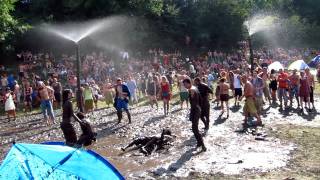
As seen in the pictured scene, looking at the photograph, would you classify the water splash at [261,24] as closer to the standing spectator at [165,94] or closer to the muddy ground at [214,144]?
the standing spectator at [165,94]

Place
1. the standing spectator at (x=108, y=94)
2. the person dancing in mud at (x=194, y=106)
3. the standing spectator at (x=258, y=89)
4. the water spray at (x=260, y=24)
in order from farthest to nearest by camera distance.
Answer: the water spray at (x=260, y=24), the standing spectator at (x=108, y=94), the standing spectator at (x=258, y=89), the person dancing in mud at (x=194, y=106)

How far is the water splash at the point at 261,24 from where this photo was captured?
5259 centimetres

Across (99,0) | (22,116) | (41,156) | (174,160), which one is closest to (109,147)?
(174,160)

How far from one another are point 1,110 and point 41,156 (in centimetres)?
1948

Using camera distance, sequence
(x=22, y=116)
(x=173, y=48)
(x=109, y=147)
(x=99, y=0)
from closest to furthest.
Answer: (x=109, y=147), (x=22, y=116), (x=99, y=0), (x=173, y=48)

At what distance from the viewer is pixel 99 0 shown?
37906mm

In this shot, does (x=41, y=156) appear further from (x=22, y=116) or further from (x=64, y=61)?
(x=64, y=61)

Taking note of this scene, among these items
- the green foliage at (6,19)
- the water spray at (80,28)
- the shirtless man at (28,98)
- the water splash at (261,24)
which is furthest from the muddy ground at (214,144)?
the water splash at (261,24)

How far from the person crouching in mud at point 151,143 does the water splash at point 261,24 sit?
124 ft

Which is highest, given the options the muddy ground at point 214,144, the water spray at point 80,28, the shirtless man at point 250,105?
the water spray at point 80,28

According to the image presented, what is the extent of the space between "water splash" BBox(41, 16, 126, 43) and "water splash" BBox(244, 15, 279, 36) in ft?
56.0

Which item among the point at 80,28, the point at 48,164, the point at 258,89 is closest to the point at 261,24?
the point at 80,28

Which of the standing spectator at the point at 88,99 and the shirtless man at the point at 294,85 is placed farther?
the standing spectator at the point at 88,99

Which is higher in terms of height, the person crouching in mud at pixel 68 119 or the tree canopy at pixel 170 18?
the tree canopy at pixel 170 18
